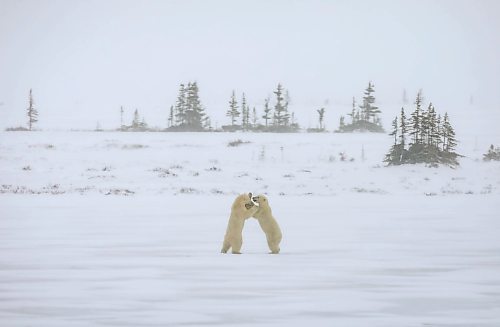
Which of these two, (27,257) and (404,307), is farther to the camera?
(27,257)

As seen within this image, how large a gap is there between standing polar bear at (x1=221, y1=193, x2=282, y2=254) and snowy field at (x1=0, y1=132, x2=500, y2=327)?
30cm

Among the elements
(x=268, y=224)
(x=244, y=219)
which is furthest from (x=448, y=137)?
(x=244, y=219)

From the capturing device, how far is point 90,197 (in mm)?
28812

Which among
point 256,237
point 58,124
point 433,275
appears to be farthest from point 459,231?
point 58,124

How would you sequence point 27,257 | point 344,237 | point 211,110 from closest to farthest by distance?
point 27,257
point 344,237
point 211,110

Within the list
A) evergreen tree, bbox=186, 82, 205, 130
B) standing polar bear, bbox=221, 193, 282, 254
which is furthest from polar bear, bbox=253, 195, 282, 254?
evergreen tree, bbox=186, 82, 205, 130

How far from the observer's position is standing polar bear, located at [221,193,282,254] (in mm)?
13745

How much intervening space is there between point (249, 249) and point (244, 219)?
4.61 feet

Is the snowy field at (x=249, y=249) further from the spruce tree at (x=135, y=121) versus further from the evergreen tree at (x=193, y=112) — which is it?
the spruce tree at (x=135, y=121)

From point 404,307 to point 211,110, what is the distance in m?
115

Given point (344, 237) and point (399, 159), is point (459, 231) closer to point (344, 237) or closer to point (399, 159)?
point (344, 237)

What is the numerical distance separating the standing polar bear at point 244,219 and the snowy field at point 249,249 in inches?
11.7

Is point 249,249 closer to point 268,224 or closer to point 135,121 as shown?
point 268,224

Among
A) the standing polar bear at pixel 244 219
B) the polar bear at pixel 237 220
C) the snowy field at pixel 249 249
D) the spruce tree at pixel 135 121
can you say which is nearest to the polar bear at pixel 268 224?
the standing polar bear at pixel 244 219
